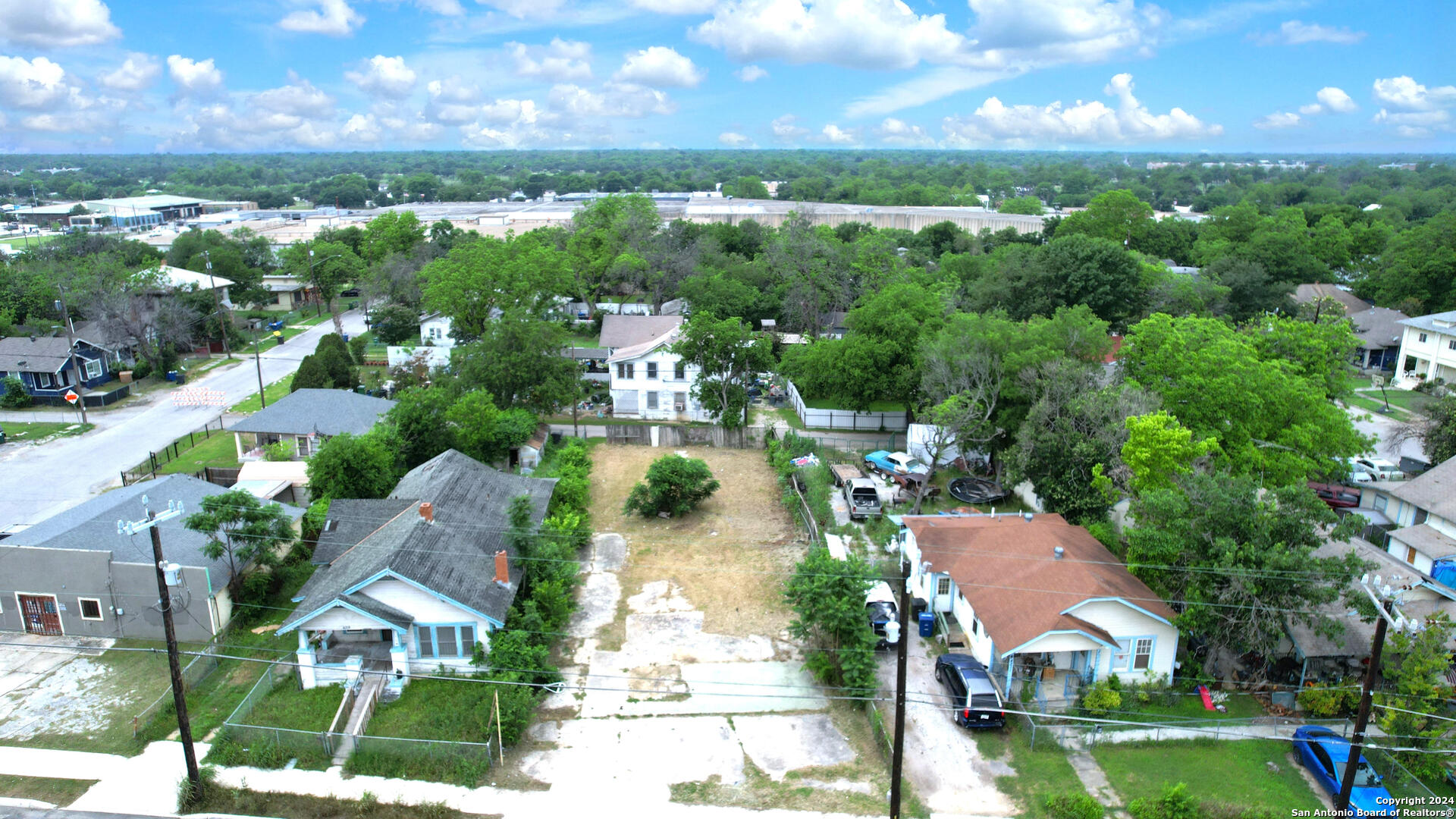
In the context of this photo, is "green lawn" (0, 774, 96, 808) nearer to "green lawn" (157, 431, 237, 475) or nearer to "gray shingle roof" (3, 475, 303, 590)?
"gray shingle roof" (3, 475, 303, 590)

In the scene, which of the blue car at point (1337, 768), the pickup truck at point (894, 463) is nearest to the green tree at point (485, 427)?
the pickup truck at point (894, 463)

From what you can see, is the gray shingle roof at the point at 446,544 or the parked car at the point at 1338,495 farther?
the parked car at the point at 1338,495

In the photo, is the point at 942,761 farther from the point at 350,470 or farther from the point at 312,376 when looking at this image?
the point at 312,376

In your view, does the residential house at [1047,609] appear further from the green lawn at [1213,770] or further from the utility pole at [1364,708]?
the utility pole at [1364,708]

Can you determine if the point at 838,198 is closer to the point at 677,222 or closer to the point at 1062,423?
the point at 677,222

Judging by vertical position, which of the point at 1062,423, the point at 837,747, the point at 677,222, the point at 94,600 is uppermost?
the point at 677,222

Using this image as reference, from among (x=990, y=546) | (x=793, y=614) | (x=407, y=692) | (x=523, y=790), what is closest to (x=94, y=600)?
(x=407, y=692)

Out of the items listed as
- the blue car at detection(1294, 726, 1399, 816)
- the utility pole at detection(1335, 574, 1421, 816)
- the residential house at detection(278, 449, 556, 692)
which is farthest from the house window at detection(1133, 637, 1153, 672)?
the residential house at detection(278, 449, 556, 692)
